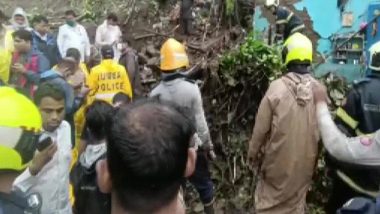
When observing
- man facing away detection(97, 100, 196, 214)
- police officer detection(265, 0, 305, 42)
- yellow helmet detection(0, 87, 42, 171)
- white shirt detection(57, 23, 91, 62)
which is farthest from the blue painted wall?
man facing away detection(97, 100, 196, 214)

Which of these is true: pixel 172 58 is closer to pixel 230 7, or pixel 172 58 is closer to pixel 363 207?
pixel 363 207

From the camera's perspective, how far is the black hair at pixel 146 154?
158 cm

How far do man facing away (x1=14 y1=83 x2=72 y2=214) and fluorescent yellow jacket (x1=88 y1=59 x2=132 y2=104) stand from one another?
1.79 meters

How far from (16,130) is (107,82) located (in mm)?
3388

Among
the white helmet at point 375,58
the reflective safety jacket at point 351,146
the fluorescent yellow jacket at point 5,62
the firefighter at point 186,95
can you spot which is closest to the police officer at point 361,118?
the white helmet at point 375,58

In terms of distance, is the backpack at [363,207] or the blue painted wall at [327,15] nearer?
the backpack at [363,207]

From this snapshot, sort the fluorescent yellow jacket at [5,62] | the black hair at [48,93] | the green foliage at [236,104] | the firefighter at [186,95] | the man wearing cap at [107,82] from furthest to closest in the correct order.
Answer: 1. the green foliage at [236,104]
2. the man wearing cap at [107,82]
3. the fluorescent yellow jacket at [5,62]
4. the firefighter at [186,95]
5. the black hair at [48,93]

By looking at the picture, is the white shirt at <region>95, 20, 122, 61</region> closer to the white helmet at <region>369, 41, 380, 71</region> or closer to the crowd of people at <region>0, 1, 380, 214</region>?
the crowd of people at <region>0, 1, 380, 214</region>

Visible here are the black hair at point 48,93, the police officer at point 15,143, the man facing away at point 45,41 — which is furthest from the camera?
the man facing away at point 45,41

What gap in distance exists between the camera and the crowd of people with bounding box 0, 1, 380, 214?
1.61 meters

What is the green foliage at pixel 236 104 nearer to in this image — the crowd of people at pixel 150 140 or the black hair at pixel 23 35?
the crowd of people at pixel 150 140

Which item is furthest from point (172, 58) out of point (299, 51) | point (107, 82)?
point (299, 51)

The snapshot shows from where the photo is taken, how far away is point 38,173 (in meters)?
3.13

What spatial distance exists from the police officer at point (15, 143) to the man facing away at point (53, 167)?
57 centimetres
